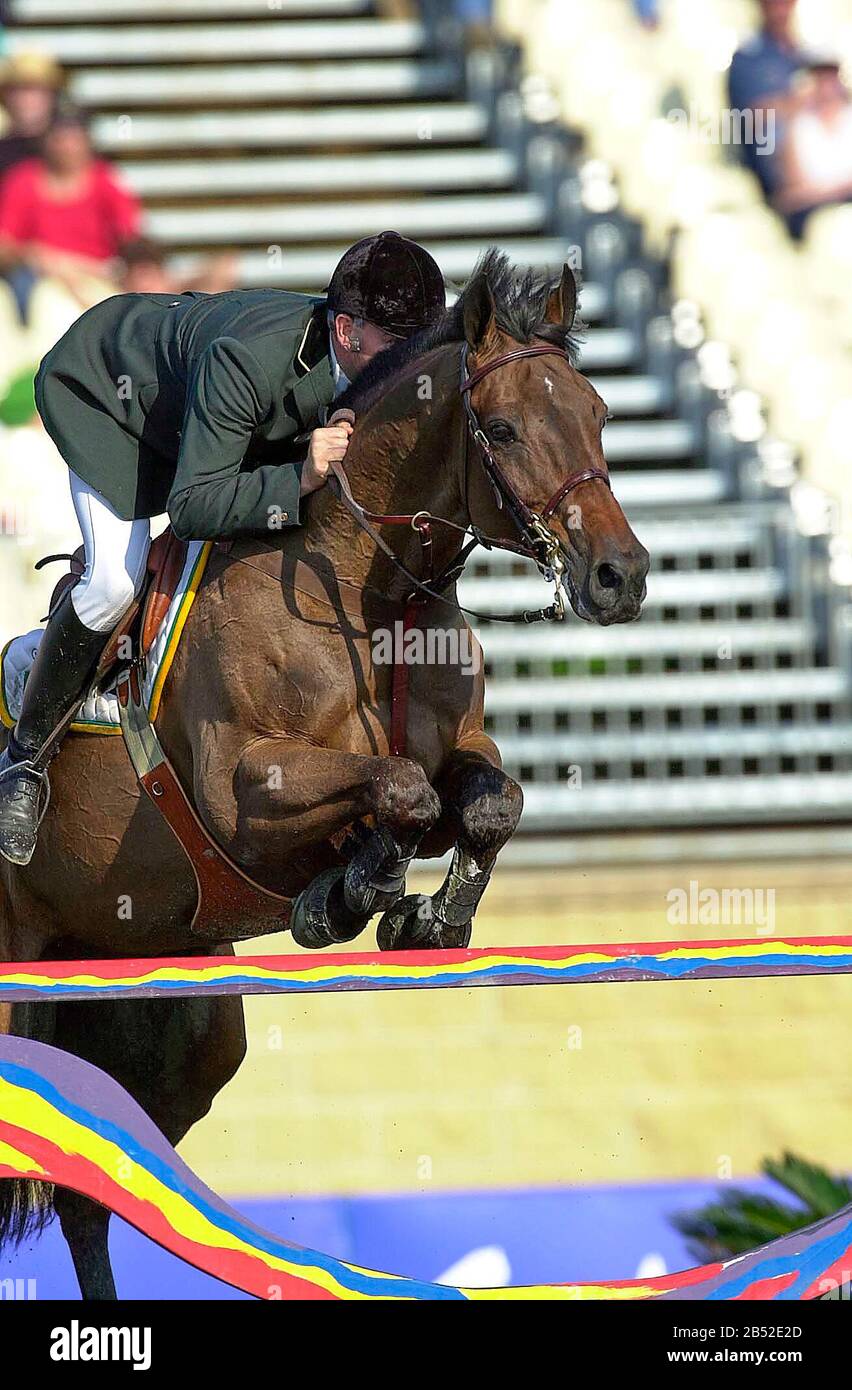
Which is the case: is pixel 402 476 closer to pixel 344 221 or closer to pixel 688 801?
pixel 688 801

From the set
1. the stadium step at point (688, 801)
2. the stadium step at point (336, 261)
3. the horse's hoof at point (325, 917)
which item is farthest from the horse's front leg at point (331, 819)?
the stadium step at point (336, 261)

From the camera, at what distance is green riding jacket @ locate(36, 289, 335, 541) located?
10.3ft

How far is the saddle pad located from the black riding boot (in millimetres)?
40


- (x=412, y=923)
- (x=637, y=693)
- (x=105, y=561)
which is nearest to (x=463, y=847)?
(x=412, y=923)

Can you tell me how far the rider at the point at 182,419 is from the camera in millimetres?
3162

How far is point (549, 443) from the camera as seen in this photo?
118 inches

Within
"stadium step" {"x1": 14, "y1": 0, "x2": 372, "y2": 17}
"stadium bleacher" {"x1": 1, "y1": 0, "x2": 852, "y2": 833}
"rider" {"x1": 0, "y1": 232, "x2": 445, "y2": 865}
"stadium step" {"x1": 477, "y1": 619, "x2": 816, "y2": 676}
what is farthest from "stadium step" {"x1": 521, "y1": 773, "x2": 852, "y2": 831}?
"stadium step" {"x1": 14, "y1": 0, "x2": 372, "y2": 17}

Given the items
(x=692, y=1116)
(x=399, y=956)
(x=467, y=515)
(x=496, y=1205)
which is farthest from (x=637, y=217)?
(x=399, y=956)

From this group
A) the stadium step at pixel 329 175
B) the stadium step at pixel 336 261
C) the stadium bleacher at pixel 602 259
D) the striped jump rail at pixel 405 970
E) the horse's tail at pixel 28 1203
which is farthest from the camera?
the stadium step at pixel 329 175

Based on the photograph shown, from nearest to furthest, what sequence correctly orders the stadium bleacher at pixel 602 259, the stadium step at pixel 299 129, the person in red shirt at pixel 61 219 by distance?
the stadium bleacher at pixel 602 259, the person in red shirt at pixel 61 219, the stadium step at pixel 299 129

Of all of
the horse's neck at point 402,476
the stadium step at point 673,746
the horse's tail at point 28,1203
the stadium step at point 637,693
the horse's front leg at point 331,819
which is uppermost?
the horse's neck at point 402,476

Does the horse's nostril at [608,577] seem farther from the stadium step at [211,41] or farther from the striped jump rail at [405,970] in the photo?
the stadium step at [211,41]

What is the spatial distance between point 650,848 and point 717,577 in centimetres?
109

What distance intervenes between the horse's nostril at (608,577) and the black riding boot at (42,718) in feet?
3.30
